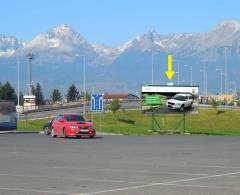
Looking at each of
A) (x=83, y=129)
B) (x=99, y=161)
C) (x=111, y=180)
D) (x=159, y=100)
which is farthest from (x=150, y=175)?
(x=159, y=100)

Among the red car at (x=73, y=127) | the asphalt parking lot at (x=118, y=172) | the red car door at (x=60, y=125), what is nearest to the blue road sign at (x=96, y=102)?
the red car at (x=73, y=127)

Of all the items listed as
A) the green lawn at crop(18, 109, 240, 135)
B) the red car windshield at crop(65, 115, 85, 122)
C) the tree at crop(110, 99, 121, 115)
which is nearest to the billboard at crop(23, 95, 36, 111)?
the green lawn at crop(18, 109, 240, 135)

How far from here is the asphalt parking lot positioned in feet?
51.7

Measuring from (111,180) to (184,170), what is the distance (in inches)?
137

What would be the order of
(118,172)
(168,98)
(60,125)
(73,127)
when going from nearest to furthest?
(118,172)
(73,127)
(60,125)
(168,98)

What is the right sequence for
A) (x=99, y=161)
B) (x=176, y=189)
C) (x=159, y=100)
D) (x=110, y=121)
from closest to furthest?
(x=176, y=189) < (x=99, y=161) < (x=159, y=100) < (x=110, y=121)

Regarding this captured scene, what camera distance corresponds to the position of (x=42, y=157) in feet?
83.8

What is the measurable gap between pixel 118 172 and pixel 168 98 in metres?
50.8

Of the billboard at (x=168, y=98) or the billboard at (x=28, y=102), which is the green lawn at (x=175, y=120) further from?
the billboard at (x=28, y=102)

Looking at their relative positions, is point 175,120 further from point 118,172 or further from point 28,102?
point 118,172

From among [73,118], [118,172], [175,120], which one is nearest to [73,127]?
[73,118]

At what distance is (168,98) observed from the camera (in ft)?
231

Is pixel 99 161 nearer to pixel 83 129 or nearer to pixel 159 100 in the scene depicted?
pixel 83 129

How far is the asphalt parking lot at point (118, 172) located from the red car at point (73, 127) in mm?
13585
